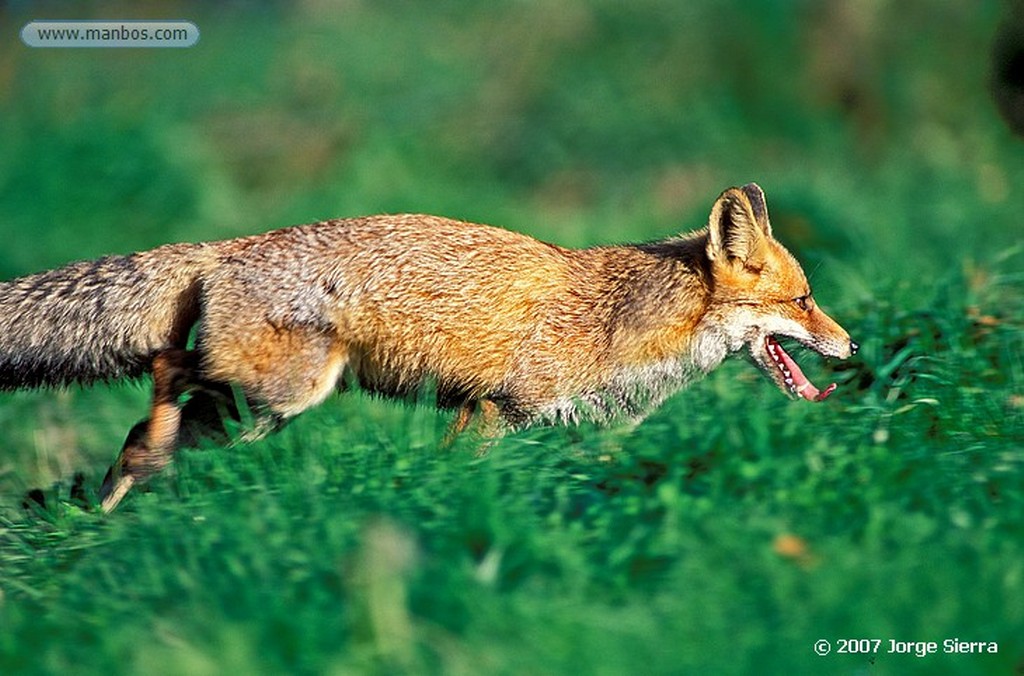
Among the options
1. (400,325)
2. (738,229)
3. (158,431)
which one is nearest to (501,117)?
(738,229)

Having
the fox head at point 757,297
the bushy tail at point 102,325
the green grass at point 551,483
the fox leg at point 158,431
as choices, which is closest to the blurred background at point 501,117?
the green grass at point 551,483

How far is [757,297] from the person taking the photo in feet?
18.2

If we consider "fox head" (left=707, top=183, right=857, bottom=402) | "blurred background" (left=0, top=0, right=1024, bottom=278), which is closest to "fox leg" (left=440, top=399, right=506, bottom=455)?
"fox head" (left=707, top=183, right=857, bottom=402)

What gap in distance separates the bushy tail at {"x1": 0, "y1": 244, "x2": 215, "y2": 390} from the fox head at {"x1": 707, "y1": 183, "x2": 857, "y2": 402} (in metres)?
2.09

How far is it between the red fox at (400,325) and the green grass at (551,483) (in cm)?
21

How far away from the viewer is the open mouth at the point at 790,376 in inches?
212

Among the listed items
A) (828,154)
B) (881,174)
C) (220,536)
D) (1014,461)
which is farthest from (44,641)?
(828,154)

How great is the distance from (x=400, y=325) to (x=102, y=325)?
1209 millimetres

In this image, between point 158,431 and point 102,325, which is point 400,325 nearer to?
point 158,431

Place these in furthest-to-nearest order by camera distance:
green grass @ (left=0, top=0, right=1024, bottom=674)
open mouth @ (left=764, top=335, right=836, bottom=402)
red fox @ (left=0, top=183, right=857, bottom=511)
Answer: open mouth @ (left=764, top=335, right=836, bottom=402)
red fox @ (left=0, top=183, right=857, bottom=511)
green grass @ (left=0, top=0, right=1024, bottom=674)

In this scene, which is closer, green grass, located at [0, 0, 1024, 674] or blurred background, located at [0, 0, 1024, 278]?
green grass, located at [0, 0, 1024, 674]

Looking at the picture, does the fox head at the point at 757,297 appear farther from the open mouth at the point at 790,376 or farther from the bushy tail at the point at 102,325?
the bushy tail at the point at 102,325

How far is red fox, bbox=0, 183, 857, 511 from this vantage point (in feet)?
17.3

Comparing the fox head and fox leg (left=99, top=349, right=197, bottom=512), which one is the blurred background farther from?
fox leg (left=99, top=349, right=197, bottom=512)
